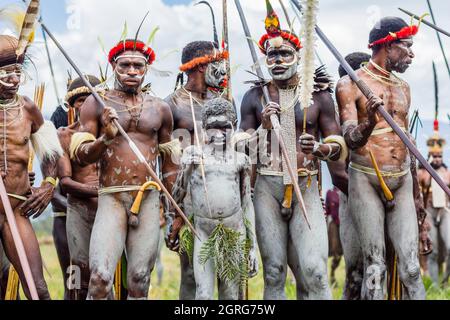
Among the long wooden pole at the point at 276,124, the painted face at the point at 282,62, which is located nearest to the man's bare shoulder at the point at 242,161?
the long wooden pole at the point at 276,124

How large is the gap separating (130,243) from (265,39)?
2.04 m

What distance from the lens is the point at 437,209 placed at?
1464 centimetres

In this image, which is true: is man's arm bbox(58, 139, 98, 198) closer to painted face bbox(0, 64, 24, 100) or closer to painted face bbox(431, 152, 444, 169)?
painted face bbox(0, 64, 24, 100)

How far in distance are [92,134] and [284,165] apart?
5.08 ft

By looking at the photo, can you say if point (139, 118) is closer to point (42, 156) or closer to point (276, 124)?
point (42, 156)

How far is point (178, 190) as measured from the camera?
7.64 metres

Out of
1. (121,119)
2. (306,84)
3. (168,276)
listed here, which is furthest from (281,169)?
(168,276)

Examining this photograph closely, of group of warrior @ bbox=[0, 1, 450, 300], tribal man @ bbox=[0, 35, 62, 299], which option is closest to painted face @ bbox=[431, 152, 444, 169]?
group of warrior @ bbox=[0, 1, 450, 300]

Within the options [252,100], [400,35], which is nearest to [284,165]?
[252,100]

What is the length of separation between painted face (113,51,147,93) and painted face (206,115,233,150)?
0.78m

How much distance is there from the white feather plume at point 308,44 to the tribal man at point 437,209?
7122 millimetres

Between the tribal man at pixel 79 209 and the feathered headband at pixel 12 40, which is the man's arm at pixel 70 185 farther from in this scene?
the feathered headband at pixel 12 40

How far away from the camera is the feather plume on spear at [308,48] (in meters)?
7.34
